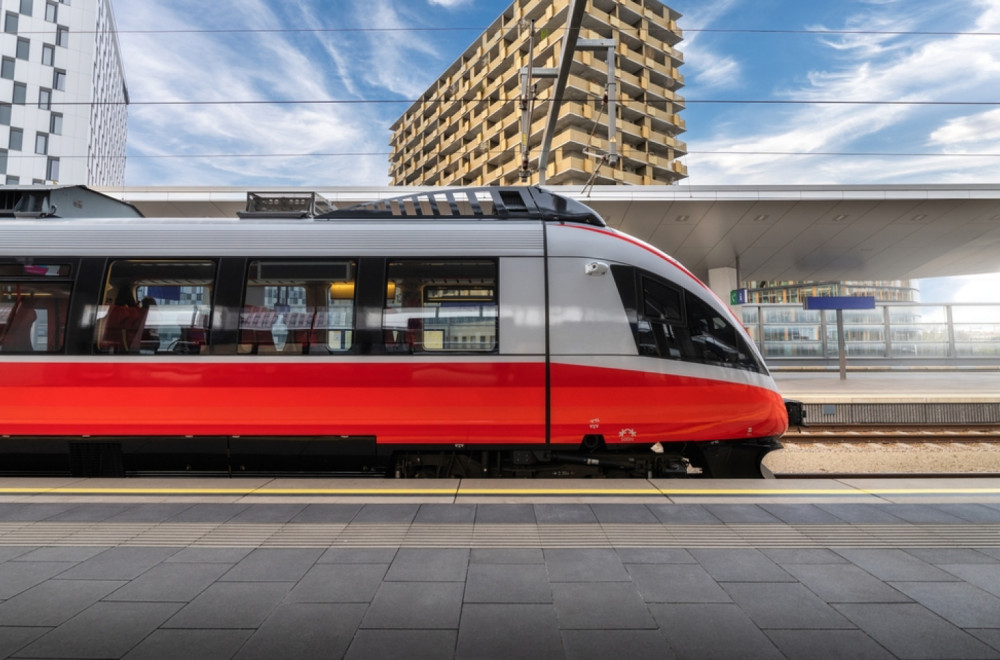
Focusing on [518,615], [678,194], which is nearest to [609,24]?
[678,194]

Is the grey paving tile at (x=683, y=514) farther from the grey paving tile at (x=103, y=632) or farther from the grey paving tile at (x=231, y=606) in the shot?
the grey paving tile at (x=103, y=632)

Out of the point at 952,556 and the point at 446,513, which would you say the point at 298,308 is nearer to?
the point at 446,513

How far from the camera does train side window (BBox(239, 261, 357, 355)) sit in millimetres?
5523

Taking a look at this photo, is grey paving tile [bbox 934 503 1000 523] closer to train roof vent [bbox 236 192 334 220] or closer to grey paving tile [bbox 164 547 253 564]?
grey paving tile [bbox 164 547 253 564]

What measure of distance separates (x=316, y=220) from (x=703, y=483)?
15.8ft

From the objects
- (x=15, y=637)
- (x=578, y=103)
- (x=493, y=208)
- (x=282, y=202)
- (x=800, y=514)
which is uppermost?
(x=578, y=103)

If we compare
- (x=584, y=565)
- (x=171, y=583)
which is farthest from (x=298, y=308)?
(x=584, y=565)

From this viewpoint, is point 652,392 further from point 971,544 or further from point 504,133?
point 504,133

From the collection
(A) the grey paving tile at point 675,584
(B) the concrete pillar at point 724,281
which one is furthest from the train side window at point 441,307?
(B) the concrete pillar at point 724,281

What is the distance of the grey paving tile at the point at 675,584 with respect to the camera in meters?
2.89

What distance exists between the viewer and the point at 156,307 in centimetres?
570

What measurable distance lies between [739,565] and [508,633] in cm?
161

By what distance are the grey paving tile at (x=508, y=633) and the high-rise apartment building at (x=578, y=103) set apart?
151 ft

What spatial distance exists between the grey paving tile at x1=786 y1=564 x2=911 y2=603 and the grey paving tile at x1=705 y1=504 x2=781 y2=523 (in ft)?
2.88
